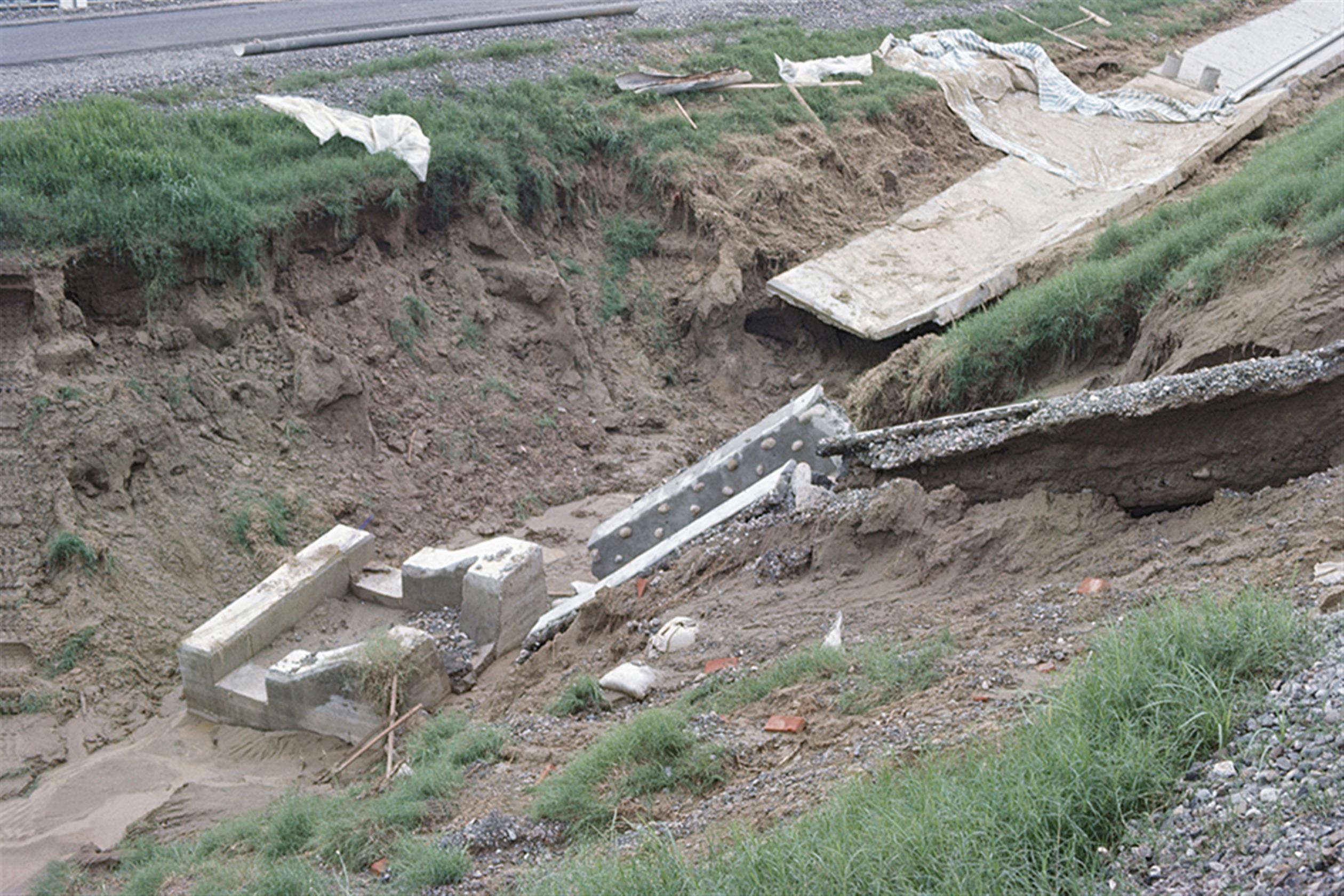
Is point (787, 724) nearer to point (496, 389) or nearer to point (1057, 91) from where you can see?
point (496, 389)

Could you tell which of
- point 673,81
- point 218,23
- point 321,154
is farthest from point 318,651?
point 218,23

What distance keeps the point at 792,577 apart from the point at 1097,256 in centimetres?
552

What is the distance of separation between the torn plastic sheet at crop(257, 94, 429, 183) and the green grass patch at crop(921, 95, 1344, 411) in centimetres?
560

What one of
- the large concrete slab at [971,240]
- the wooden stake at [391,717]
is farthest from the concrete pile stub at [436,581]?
the large concrete slab at [971,240]

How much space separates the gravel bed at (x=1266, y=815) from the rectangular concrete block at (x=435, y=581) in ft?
20.7

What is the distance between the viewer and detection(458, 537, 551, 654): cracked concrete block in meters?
8.73

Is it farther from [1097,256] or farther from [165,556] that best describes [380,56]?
[1097,256]

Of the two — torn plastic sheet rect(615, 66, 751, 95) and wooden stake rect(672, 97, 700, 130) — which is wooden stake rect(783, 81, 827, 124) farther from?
wooden stake rect(672, 97, 700, 130)

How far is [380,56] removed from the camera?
14078mm

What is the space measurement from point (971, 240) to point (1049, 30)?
7.64 metres

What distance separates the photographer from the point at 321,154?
1189cm

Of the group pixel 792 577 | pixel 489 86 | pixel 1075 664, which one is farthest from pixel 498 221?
pixel 1075 664

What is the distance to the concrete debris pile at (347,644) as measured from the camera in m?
7.96

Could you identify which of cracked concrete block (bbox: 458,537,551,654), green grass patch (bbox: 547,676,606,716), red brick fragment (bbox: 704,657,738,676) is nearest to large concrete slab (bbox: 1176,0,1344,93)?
cracked concrete block (bbox: 458,537,551,654)
